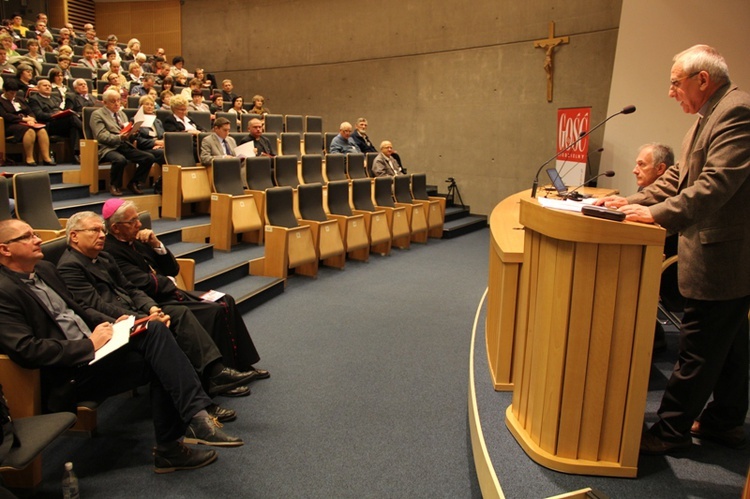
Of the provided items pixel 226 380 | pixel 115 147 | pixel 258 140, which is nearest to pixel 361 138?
pixel 258 140

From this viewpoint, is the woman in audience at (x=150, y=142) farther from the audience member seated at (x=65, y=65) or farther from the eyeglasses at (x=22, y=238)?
the eyeglasses at (x=22, y=238)

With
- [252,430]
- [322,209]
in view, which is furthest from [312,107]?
[252,430]

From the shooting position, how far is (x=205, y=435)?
1861mm

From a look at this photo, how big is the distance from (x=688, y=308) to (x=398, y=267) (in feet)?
10.4

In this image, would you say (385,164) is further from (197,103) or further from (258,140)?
(197,103)

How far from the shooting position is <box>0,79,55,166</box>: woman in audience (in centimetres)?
419

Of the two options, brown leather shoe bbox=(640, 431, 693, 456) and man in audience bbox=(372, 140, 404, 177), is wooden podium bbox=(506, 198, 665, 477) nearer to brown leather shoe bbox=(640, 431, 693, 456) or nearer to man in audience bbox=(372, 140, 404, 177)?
brown leather shoe bbox=(640, 431, 693, 456)

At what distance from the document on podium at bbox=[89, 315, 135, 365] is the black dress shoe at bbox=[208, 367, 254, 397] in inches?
16.8

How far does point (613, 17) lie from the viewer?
5523 mm

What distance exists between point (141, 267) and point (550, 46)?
16.6ft

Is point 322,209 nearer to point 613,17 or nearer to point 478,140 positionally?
point 478,140

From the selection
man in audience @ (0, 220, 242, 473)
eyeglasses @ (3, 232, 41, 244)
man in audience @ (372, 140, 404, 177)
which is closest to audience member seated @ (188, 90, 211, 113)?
man in audience @ (372, 140, 404, 177)

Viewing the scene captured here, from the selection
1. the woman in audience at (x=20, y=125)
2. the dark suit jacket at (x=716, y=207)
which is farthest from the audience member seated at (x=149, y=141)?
the dark suit jacket at (x=716, y=207)

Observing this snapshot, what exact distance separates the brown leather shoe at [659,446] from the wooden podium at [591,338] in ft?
0.38
